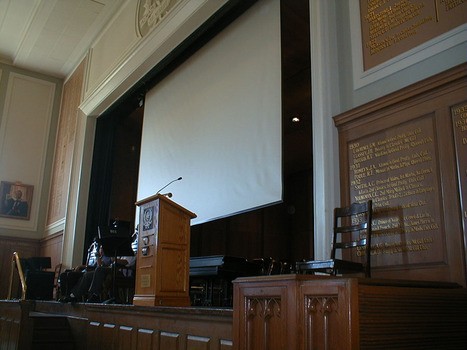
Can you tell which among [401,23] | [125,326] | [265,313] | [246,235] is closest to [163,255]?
[125,326]

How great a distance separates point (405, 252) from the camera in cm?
336

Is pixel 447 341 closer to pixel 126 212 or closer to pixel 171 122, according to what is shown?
pixel 171 122

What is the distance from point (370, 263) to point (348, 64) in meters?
1.72

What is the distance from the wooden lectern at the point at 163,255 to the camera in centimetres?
418

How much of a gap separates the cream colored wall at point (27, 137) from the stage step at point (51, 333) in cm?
581

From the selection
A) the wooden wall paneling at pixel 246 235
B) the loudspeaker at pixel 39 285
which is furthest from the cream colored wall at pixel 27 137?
the wooden wall paneling at pixel 246 235

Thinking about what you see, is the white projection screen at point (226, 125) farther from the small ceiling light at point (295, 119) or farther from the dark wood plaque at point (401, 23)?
the small ceiling light at point (295, 119)

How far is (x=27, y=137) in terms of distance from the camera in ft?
36.5

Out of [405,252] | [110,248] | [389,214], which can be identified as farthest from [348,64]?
[110,248]

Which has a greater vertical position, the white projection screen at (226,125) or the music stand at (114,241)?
the white projection screen at (226,125)

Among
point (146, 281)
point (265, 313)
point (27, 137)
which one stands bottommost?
point (265, 313)

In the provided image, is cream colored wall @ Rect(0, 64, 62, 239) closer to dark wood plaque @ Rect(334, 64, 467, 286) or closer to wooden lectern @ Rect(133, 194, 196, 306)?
wooden lectern @ Rect(133, 194, 196, 306)

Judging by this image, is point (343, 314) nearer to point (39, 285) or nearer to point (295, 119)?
point (39, 285)

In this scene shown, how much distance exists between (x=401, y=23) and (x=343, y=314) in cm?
266
